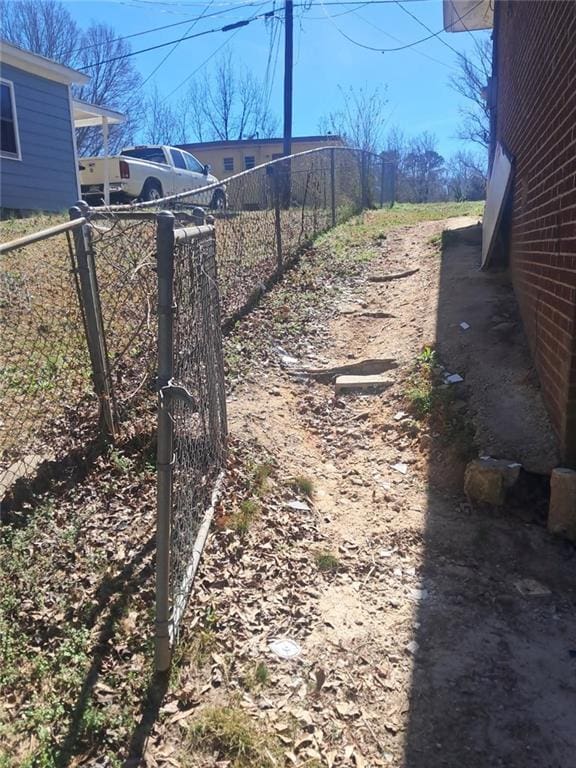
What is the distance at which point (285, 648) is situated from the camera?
260 centimetres

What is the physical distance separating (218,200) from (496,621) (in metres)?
5.77

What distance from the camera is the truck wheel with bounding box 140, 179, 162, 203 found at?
13.4m

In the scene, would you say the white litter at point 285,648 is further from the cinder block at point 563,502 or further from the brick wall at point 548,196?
the brick wall at point 548,196

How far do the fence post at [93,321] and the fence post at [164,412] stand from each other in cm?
140

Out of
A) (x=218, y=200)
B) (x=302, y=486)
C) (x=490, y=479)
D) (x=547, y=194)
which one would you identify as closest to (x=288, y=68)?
(x=218, y=200)

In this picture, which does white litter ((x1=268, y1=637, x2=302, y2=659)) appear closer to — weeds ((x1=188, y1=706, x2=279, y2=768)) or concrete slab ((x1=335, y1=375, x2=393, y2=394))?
weeds ((x1=188, y1=706, x2=279, y2=768))

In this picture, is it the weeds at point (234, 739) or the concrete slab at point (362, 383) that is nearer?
the weeds at point (234, 739)

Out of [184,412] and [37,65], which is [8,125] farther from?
[184,412]

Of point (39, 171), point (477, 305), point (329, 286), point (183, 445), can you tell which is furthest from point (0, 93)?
point (183, 445)

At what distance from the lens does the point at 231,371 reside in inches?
210

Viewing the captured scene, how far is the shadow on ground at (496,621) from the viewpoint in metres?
2.17

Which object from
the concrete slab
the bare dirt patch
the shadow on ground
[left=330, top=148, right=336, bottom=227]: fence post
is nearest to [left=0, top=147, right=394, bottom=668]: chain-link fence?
the bare dirt patch

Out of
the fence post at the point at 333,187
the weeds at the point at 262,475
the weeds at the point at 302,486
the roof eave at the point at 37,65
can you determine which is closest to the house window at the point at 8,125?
the roof eave at the point at 37,65

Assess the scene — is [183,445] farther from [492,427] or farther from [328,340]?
[328,340]
